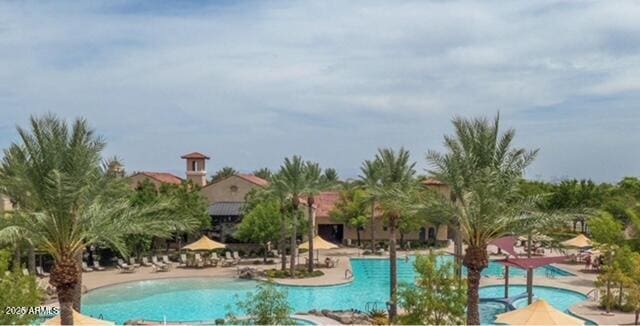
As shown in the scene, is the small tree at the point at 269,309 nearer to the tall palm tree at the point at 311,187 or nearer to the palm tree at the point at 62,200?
Result: the palm tree at the point at 62,200

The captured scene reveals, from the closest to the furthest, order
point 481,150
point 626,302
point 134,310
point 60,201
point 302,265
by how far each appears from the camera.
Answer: point 60,201 → point 481,150 → point 626,302 → point 134,310 → point 302,265

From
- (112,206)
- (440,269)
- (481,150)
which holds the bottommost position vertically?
(440,269)

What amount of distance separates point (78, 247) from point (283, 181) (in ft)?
84.9

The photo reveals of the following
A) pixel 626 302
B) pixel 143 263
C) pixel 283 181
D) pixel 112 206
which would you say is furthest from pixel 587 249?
pixel 112 206

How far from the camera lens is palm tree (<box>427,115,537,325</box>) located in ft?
62.4

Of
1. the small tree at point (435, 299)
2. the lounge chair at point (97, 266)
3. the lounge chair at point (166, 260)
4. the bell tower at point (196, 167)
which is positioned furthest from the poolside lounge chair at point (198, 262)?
the small tree at point (435, 299)

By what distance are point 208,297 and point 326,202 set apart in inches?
1113

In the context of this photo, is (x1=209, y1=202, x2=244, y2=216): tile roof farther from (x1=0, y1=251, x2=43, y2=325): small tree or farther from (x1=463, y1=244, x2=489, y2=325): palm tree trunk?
(x1=463, y1=244, x2=489, y2=325): palm tree trunk

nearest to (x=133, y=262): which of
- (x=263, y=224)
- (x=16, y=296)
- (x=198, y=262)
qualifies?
(x=198, y=262)

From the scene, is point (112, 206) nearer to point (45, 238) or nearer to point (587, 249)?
point (45, 238)

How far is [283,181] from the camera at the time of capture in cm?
4266

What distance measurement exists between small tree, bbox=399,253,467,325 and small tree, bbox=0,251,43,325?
10537mm

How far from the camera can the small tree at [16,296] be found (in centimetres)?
1745

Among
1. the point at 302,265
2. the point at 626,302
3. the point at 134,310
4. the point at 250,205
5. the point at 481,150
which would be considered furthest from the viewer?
the point at 250,205
